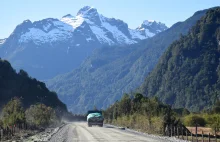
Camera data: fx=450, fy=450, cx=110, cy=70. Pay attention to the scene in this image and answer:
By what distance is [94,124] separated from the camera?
8588cm

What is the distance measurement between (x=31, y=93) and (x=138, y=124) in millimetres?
Answer: 86499

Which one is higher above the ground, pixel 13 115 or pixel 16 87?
pixel 16 87

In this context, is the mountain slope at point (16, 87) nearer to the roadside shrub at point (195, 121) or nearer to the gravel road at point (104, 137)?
the roadside shrub at point (195, 121)

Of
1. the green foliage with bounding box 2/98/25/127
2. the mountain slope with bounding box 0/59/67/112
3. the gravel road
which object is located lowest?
the gravel road

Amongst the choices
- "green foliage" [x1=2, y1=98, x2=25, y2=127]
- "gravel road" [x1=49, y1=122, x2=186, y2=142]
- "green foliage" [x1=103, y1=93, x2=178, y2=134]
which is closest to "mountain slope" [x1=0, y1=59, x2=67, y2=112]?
"green foliage" [x1=103, y1=93, x2=178, y2=134]

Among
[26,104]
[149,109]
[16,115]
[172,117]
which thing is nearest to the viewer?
[172,117]

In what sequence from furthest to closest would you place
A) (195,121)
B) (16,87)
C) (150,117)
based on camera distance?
(16,87) < (195,121) < (150,117)

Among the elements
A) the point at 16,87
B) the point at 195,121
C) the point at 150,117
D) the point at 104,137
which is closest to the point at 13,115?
the point at 104,137

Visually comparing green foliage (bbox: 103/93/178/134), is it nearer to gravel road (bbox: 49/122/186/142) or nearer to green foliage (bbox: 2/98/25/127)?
gravel road (bbox: 49/122/186/142)

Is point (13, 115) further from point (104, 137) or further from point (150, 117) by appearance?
point (150, 117)

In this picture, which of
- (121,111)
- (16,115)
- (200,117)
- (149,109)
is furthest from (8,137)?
(121,111)

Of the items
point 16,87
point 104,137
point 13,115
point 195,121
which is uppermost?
A: point 16,87

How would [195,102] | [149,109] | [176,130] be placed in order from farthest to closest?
[195,102]
[149,109]
[176,130]

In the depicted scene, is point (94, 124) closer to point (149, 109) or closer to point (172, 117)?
point (149, 109)
